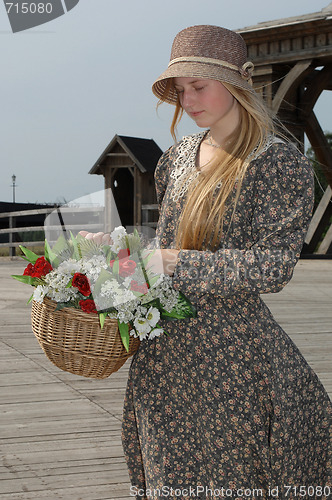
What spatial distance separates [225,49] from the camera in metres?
2.04

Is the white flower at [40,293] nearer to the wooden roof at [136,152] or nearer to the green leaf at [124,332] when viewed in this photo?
the green leaf at [124,332]

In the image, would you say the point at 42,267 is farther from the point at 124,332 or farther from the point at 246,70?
the point at 246,70

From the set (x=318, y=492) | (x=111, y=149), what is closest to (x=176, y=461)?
(x=318, y=492)

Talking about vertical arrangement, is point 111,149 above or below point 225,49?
below

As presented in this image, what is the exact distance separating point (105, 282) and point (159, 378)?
35cm

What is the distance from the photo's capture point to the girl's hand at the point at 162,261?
1897 millimetres

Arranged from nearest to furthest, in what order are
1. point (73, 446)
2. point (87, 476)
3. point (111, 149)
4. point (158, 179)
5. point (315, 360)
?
point (158, 179) < point (87, 476) < point (73, 446) < point (315, 360) < point (111, 149)

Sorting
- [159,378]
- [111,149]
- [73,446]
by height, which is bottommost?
[111,149]

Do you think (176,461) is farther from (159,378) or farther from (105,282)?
(105,282)

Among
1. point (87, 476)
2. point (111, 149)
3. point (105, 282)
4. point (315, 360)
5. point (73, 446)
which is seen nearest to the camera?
Answer: point (105, 282)

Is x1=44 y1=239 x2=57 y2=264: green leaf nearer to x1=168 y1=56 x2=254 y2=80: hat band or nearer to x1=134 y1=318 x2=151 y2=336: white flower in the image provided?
x1=134 y1=318 x2=151 y2=336: white flower

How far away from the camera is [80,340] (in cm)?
189

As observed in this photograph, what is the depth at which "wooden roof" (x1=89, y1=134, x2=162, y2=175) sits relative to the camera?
15.6m

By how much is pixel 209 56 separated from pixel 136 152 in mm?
14075
